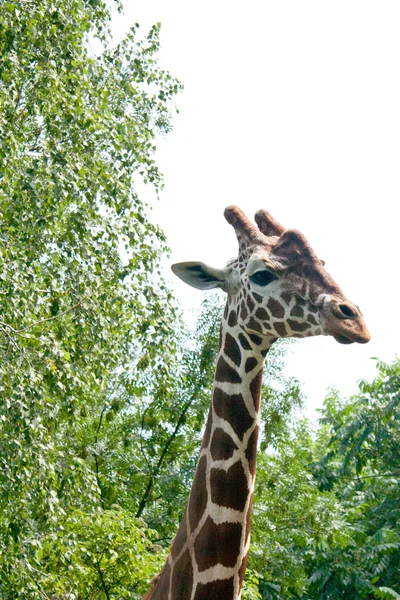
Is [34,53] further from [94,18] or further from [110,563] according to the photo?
[110,563]

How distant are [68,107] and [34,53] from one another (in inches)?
27.4

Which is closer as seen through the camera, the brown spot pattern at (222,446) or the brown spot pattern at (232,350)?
the brown spot pattern at (222,446)

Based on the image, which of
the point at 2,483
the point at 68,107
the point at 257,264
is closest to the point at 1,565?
the point at 2,483

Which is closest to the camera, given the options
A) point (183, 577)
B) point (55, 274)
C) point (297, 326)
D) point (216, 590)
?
point (216, 590)

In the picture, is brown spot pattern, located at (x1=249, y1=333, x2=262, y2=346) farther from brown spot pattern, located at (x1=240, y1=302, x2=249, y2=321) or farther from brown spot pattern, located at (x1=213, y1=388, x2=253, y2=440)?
brown spot pattern, located at (x1=213, y1=388, x2=253, y2=440)

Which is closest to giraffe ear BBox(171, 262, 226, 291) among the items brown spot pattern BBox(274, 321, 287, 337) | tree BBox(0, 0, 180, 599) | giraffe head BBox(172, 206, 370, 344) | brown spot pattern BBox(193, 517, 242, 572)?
giraffe head BBox(172, 206, 370, 344)

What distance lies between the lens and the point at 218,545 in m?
4.15

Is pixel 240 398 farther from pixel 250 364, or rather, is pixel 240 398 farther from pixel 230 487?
pixel 230 487

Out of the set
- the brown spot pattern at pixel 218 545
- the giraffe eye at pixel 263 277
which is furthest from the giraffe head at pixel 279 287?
the brown spot pattern at pixel 218 545

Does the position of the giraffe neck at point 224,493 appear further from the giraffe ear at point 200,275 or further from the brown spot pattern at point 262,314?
the giraffe ear at point 200,275

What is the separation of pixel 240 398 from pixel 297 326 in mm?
449

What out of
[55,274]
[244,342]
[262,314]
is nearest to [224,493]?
[244,342]

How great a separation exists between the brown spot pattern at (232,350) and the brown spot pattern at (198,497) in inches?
19.8

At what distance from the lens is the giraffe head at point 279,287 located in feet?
13.1
